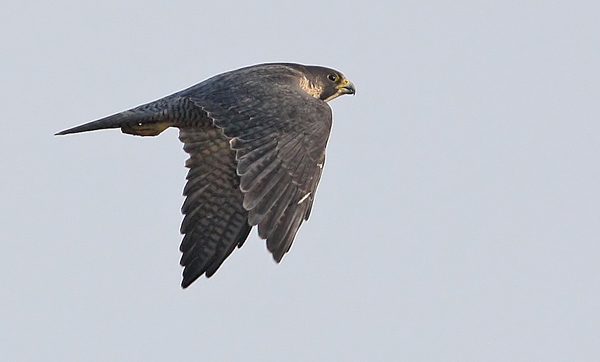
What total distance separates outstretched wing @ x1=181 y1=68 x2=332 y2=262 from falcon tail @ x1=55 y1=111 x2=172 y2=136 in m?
0.56

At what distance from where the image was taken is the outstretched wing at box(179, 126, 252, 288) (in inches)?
495

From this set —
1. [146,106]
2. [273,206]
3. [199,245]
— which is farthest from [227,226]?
[273,206]

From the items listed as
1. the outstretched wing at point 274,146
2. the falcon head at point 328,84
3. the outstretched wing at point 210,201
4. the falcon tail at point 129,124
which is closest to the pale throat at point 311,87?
the falcon head at point 328,84

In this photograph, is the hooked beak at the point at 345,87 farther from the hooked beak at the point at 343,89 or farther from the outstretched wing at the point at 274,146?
the outstretched wing at the point at 274,146

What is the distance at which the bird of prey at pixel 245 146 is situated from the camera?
10.7 metres

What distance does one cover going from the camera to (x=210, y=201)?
1291 centimetres

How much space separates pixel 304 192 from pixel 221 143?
8.02ft

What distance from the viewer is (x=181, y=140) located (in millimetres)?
12977

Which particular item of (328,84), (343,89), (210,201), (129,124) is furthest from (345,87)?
(129,124)

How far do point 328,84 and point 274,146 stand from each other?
332cm

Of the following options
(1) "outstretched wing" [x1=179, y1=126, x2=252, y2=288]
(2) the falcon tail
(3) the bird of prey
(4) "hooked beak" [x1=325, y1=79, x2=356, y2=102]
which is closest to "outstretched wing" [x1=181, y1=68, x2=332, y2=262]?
(3) the bird of prey

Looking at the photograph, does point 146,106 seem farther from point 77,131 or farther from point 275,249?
point 275,249

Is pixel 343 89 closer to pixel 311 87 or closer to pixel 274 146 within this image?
pixel 311 87

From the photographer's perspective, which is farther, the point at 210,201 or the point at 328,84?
the point at 328,84
